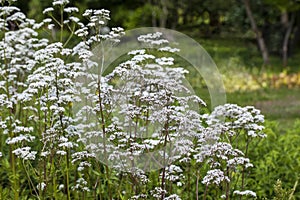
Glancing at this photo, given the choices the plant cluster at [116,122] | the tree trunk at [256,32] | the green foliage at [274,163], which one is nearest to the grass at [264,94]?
the tree trunk at [256,32]

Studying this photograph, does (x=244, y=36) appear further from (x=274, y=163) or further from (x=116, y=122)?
(x=116, y=122)

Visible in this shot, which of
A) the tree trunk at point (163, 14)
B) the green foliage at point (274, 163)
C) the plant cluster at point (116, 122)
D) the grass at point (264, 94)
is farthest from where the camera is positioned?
the tree trunk at point (163, 14)

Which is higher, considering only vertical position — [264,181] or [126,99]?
[126,99]

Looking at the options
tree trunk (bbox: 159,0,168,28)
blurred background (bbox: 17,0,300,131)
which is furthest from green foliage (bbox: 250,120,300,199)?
tree trunk (bbox: 159,0,168,28)

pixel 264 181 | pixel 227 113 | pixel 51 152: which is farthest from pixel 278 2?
pixel 51 152

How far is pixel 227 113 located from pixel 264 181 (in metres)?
1.29

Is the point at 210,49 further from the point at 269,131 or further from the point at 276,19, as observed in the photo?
the point at 269,131

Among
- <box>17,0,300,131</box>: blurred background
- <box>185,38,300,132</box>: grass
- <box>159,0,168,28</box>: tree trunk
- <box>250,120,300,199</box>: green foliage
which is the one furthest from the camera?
<box>159,0,168,28</box>: tree trunk

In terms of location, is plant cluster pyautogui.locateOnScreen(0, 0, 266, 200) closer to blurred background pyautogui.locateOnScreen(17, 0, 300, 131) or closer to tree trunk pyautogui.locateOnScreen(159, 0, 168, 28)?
blurred background pyautogui.locateOnScreen(17, 0, 300, 131)

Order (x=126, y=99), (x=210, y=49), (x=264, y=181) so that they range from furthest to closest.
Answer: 1. (x=210, y=49)
2. (x=264, y=181)
3. (x=126, y=99)

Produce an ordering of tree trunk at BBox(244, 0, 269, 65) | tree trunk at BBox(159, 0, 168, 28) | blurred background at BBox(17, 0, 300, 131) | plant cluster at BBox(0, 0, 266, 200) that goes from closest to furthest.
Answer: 1. plant cluster at BBox(0, 0, 266, 200)
2. blurred background at BBox(17, 0, 300, 131)
3. tree trunk at BBox(244, 0, 269, 65)
4. tree trunk at BBox(159, 0, 168, 28)

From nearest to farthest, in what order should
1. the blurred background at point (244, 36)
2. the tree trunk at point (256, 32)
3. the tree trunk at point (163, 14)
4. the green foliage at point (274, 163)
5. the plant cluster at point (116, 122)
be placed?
the plant cluster at point (116, 122)
the green foliage at point (274, 163)
the blurred background at point (244, 36)
the tree trunk at point (256, 32)
the tree trunk at point (163, 14)

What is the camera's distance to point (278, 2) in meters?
12.3

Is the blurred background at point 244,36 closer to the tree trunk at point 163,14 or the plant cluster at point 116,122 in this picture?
the tree trunk at point 163,14
